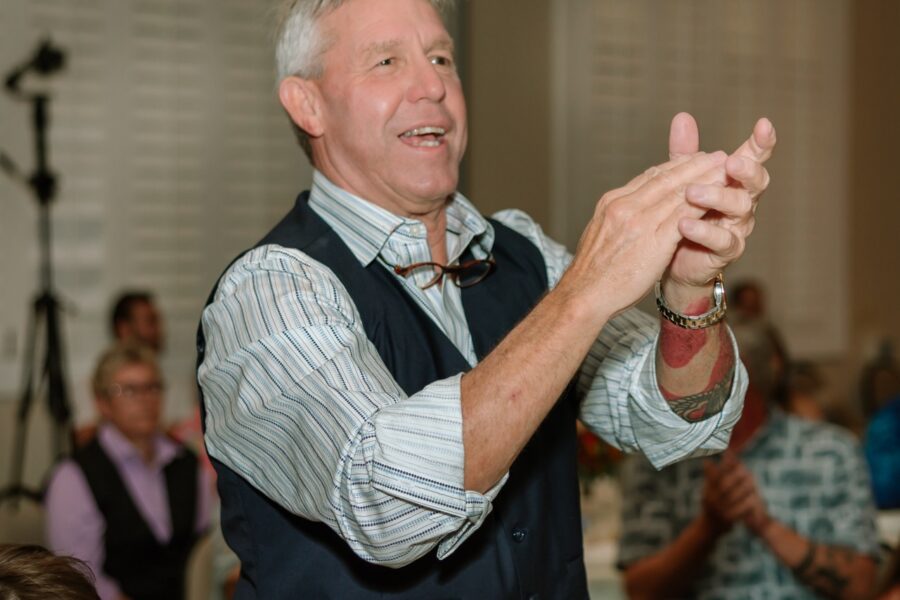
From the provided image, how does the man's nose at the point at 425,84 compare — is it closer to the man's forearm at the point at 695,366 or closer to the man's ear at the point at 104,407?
the man's forearm at the point at 695,366

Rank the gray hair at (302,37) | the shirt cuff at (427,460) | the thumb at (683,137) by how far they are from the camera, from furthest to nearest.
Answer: the gray hair at (302,37) < the thumb at (683,137) < the shirt cuff at (427,460)

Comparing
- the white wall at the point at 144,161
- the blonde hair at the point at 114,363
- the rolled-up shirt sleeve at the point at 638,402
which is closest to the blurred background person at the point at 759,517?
the rolled-up shirt sleeve at the point at 638,402

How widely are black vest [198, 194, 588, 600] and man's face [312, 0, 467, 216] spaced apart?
0.33 ft

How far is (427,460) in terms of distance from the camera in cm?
104

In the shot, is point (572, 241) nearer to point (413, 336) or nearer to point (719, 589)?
point (719, 589)

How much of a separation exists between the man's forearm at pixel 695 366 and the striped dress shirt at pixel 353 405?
2 cm

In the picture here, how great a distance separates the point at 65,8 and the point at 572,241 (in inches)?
109

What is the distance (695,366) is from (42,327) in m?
4.17

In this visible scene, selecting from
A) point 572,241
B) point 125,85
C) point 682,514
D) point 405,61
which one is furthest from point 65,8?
point 405,61

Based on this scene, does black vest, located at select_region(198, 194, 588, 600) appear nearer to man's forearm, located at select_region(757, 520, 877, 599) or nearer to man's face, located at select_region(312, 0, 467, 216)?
man's face, located at select_region(312, 0, 467, 216)

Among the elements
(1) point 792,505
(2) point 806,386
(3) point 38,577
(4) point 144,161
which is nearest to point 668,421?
(3) point 38,577

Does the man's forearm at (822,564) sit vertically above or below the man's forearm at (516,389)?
below

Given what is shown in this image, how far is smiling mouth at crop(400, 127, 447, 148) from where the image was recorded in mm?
1404

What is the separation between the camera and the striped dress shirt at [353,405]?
105cm
